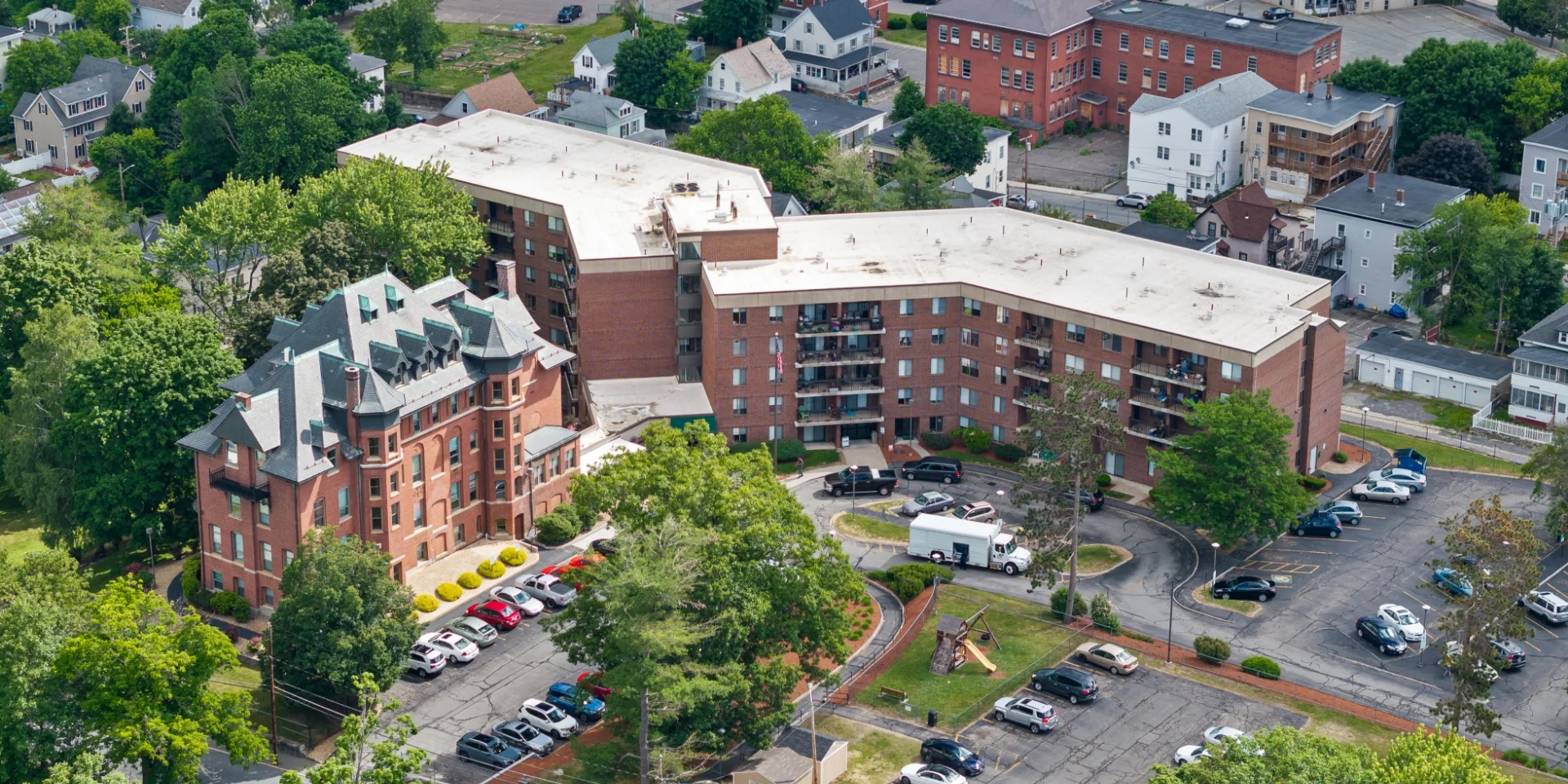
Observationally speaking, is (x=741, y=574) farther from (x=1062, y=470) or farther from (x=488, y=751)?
(x=1062, y=470)

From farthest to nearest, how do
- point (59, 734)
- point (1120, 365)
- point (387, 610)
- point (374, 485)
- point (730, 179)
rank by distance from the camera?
point (730, 179), point (1120, 365), point (374, 485), point (387, 610), point (59, 734)

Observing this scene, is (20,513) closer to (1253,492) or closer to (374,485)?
(374,485)

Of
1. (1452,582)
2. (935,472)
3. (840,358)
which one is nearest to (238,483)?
(840,358)

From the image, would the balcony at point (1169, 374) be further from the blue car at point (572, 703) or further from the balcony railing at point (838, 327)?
the blue car at point (572, 703)

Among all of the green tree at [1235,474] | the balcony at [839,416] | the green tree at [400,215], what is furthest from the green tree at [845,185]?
the green tree at [1235,474]

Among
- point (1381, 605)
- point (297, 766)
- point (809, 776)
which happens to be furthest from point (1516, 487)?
point (297, 766)
